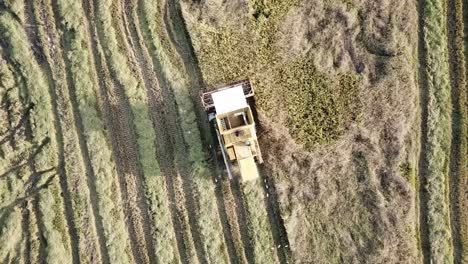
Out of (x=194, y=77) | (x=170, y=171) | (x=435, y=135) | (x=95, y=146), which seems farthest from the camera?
(x=194, y=77)

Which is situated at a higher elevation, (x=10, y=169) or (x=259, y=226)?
(x=10, y=169)

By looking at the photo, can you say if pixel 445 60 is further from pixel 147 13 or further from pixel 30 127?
pixel 30 127

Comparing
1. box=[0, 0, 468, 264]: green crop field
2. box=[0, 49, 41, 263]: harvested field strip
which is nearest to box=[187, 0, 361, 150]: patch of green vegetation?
box=[0, 0, 468, 264]: green crop field

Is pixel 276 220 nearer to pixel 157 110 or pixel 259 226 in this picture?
pixel 259 226

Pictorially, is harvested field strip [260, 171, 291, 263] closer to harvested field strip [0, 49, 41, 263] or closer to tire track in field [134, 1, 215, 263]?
tire track in field [134, 1, 215, 263]

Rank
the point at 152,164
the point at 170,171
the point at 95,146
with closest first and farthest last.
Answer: the point at 95,146
the point at 152,164
the point at 170,171

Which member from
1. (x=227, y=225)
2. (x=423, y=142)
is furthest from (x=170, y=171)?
(x=423, y=142)

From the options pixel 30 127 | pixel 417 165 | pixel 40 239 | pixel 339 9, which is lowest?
pixel 417 165

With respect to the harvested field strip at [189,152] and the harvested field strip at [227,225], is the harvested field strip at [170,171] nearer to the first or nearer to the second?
the harvested field strip at [189,152]

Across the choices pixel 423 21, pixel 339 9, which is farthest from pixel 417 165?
pixel 339 9
